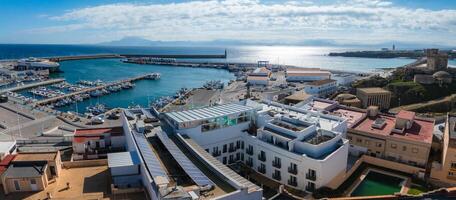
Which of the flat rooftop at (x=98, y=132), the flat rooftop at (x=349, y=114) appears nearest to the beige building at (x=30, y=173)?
the flat rooftop at (x=98, y=132)

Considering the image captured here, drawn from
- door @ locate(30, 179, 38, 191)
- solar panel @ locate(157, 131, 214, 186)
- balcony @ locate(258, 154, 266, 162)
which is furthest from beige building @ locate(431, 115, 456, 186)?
door @ locate(30, 179, 38, 191)

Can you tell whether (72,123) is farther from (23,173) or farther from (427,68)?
(427,68)

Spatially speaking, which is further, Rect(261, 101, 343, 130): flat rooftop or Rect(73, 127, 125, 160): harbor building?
Rect(261, 101, 343, 130): flat rooftop

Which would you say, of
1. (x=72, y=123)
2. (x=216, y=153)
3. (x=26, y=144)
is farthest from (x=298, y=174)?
(x=72, y=123)

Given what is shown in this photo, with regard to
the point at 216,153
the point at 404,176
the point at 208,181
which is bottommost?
the point at 404,176

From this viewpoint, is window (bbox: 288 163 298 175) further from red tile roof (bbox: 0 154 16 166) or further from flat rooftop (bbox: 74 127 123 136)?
red tile roof (bbox: 0 154 16 166)

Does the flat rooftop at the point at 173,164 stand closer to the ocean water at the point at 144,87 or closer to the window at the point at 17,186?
the window at the point at 17,186

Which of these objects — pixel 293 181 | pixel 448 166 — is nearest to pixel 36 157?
pixel 293 181
